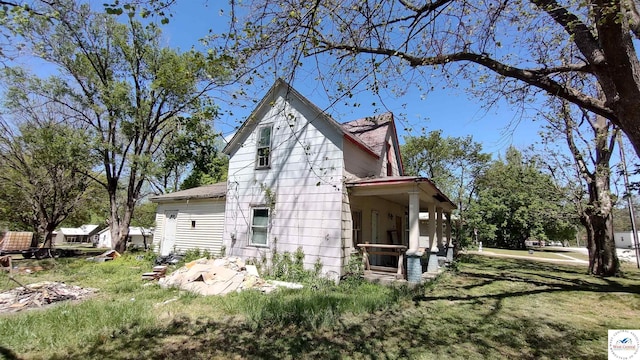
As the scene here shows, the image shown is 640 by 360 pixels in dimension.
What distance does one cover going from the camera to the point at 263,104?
1156 cm

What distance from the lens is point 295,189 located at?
1037 centimetres

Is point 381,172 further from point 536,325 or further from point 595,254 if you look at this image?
point 595,254

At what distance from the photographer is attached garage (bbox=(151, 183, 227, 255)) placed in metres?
13.1

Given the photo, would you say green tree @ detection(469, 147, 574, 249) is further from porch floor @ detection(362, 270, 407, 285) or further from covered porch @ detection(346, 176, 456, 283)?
porch floor @ detection(362, 270, 407, 285)

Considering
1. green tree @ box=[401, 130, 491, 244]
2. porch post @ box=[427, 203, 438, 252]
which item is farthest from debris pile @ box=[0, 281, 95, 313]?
green tree @ box=[401, 130, 491, 244]

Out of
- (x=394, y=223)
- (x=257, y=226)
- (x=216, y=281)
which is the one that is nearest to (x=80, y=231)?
(x=257, y=226)

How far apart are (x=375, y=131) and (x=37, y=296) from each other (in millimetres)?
12131

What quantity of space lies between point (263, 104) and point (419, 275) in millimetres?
8149

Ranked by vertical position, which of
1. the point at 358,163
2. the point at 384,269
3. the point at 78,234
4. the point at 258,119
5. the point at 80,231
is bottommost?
the point at 78,234

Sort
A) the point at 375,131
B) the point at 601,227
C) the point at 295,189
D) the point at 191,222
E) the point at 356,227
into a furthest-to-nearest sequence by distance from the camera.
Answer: the point at 191,222, the point at 375,131, the point at 601,227, the point at 356,227, the point at 295,189

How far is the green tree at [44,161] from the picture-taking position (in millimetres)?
16469

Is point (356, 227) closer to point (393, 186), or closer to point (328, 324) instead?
point (393, 186)

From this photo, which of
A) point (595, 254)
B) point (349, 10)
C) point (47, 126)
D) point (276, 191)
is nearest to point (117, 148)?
point (47, 126)

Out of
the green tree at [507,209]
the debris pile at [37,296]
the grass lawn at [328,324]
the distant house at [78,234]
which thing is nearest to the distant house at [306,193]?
the grass lawn at [328,324]
